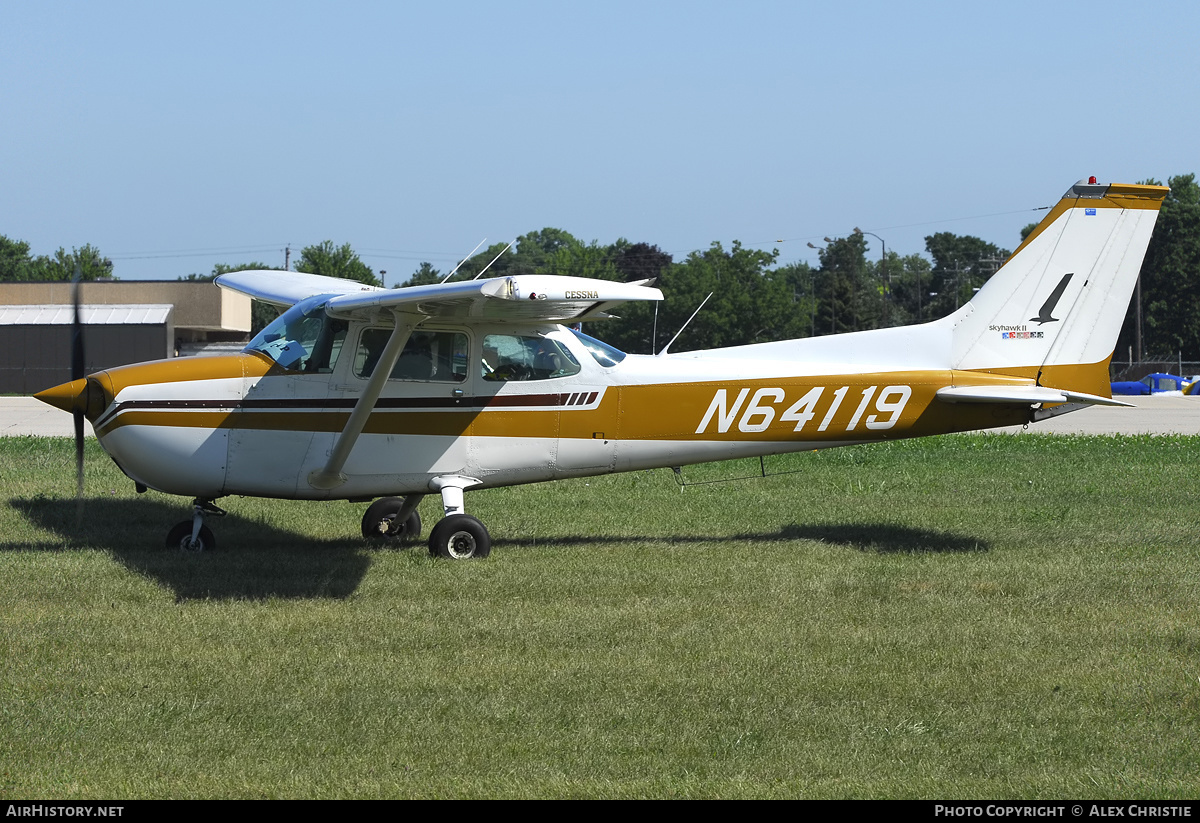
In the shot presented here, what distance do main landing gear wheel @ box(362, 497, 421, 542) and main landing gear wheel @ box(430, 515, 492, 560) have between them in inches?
52.4

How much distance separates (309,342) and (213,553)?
1979mm

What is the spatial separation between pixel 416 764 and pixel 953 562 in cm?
585

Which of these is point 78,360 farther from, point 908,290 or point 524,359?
point 908,290

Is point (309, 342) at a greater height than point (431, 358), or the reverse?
point (309, 342)

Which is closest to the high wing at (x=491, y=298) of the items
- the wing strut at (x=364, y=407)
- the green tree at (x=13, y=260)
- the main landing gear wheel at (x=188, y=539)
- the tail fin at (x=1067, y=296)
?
A: the wing strut at (x=364, y=407)

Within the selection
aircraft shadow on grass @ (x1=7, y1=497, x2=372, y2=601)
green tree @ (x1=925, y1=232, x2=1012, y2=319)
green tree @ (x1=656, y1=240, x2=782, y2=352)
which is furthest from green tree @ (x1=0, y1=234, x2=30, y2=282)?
aircraft shadow on grass @ (x1=7, y1=497, x2=372, y2=601)

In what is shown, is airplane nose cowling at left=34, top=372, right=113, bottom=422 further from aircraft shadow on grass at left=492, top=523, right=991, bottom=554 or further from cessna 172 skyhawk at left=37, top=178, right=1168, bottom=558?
aircraft shadow on grass at left=492, top=523, right=991, bottom=554

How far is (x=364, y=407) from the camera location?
29.5 ft

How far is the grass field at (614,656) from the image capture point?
15.7 ft

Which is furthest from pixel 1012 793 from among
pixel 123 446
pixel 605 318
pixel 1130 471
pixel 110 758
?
pixel 1130 471

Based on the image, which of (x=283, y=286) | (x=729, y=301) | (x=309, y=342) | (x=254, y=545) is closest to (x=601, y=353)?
(x=309, y=342)

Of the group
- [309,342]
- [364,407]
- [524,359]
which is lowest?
[364,407]

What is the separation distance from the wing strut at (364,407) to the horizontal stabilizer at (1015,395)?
16.0 ft

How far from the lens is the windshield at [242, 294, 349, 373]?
31.2 feet
